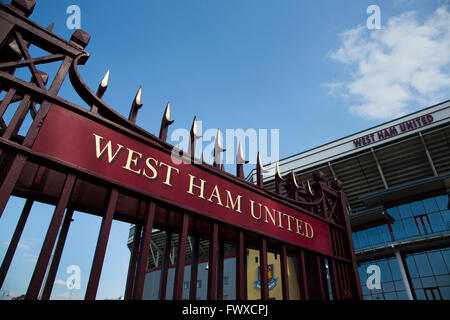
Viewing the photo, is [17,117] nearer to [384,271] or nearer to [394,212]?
[384,271]

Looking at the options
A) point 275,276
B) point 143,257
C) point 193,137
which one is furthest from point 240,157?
point 275,276

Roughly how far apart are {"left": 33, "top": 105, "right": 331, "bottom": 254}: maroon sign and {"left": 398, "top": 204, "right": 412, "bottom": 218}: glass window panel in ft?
66.0

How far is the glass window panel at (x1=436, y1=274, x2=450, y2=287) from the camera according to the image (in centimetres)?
1697

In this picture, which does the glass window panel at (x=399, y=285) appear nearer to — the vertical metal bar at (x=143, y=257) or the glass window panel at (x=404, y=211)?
the glass window panel at (x=404, y=211)

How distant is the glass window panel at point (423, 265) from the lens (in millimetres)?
17922

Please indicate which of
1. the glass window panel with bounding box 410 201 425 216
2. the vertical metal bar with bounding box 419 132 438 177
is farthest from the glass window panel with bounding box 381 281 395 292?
the vertical metal bar with bounding box 419 132 438 177

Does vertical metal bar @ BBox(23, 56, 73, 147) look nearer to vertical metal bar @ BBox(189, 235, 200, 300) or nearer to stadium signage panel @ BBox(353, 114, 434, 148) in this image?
vertical metal bar @ BBox(189, 235, 200, 300)

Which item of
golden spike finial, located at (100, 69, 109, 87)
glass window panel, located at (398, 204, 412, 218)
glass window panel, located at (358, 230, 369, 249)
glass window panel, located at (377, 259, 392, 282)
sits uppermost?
glass window panel, located at (398, 204, 412, 218)

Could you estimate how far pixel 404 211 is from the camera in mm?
20281

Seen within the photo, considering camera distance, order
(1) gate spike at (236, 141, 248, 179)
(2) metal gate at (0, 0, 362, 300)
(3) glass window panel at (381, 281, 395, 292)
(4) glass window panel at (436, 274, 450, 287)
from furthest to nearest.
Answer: (3) glass window panel at (381, 281, 395, 292), (4) glass window panel at (436, 274, 450, 287), (1) gate spike at (236, 141, 248, 179), (2) metal gate at (0, 0, 362, 300)

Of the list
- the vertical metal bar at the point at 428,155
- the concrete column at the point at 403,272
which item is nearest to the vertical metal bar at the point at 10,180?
the concrete column at the point at 403,272
